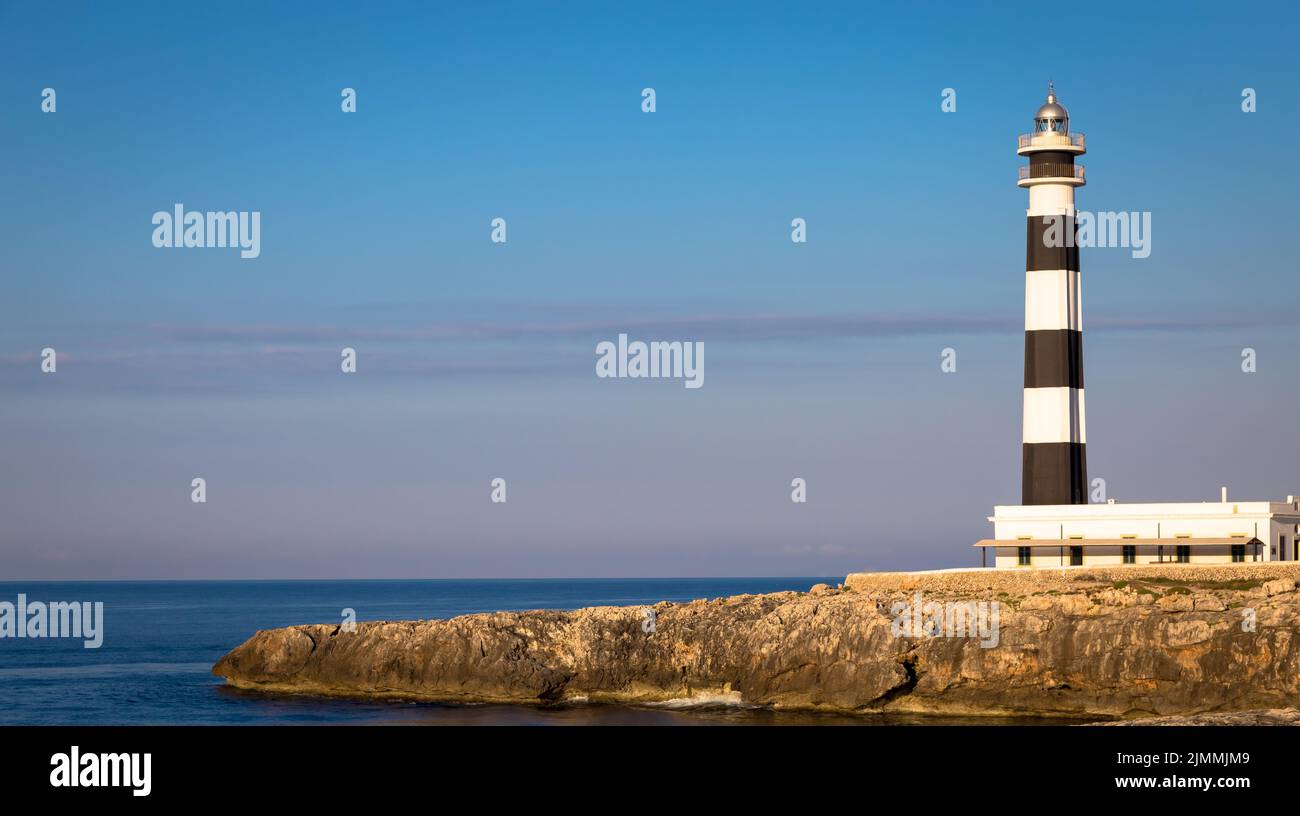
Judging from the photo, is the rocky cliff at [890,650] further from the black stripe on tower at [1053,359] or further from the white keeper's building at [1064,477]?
the black stripe on tower at [1053,359]

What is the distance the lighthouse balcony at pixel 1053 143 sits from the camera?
194 feet

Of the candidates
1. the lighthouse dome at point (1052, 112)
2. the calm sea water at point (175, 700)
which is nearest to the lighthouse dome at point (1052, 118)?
the lighthouse dome at point (1052, 112)

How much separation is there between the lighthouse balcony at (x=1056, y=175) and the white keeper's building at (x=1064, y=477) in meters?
0.04

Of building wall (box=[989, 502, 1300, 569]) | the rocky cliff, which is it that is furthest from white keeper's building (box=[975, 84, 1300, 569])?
the rocky cliff

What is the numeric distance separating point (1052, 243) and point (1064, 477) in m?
9.05

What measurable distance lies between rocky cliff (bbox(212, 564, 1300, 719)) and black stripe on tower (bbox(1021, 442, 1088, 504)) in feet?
15.8

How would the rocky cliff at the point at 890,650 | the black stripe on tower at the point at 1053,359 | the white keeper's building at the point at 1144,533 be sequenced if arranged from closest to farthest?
the rocky cliff at the point at 890,650, the white keeper's building at the point at 1144,533, the black stripe on tower at the point at 1053,359

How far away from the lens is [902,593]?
177ft

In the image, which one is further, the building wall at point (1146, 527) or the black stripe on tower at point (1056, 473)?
the black stripe on tower at point (1056, 473)
